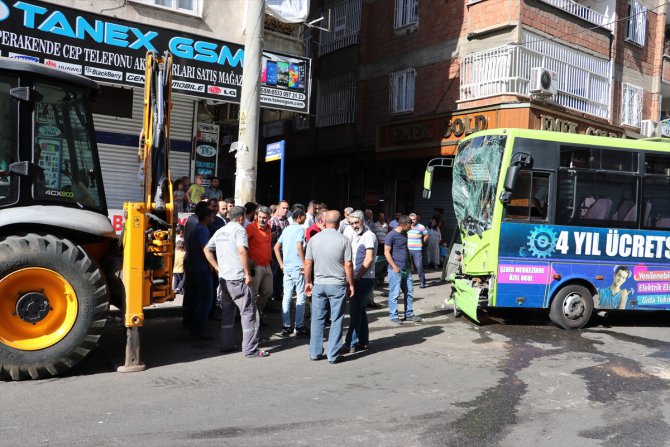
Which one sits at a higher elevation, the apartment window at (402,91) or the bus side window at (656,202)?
the apartment window at (402,91)

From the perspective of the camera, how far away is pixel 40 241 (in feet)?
19.1

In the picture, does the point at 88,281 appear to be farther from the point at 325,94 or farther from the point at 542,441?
the point at 325,94

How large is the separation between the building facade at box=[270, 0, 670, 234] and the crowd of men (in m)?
8.87

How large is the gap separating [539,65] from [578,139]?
825cm

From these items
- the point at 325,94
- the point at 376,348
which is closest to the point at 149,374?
the point at 376,348

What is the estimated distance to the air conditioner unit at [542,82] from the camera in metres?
16.3

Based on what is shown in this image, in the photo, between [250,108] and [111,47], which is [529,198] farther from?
[111,47]

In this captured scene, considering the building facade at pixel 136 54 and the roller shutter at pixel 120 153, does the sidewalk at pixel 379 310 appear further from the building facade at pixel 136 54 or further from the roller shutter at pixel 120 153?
the building facade at pixel 136 54

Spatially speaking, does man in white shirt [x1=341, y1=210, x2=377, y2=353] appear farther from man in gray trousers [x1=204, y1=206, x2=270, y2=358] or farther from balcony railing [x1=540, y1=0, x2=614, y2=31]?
balcony railing [x1=540, y1=0, x2=614, y2=31]

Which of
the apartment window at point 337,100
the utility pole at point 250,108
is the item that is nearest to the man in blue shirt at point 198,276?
the utility pole at point 250,108

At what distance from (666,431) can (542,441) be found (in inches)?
48.7

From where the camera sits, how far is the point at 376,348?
26.7ft

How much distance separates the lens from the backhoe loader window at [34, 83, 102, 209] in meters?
6.06

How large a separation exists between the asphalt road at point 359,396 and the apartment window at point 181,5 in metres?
7.53
